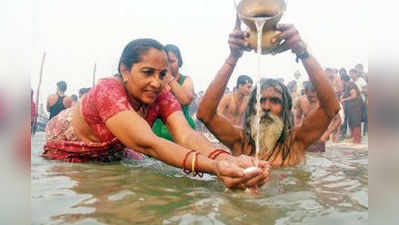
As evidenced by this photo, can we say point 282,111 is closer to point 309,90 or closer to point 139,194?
point 139,194

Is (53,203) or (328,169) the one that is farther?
(328,169)

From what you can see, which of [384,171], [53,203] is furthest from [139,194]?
[384,171]

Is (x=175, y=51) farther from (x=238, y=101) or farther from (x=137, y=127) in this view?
(x=238, y=101)

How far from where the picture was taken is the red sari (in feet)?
9.29

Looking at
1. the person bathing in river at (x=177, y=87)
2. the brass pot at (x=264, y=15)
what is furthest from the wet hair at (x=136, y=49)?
the person bathing in river at (x=177, y=87)

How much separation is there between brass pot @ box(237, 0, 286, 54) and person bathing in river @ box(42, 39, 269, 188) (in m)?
0.67

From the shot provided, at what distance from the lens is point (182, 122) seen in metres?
3.05

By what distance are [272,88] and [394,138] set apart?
2.60 m

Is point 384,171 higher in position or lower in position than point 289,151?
higher

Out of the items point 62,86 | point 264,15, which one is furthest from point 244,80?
point 264,15

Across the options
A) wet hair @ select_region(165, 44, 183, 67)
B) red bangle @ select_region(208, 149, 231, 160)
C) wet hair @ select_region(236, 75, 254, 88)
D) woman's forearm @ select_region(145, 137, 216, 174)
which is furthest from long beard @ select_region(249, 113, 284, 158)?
→ wet hair @ select_region(236, 75, 254, 88)

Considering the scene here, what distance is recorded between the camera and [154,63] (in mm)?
2883

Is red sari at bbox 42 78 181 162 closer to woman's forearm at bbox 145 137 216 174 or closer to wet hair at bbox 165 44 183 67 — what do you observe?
woman's forearm at bbox 145 137 216 174

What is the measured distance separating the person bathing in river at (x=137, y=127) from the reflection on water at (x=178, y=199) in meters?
0.17
